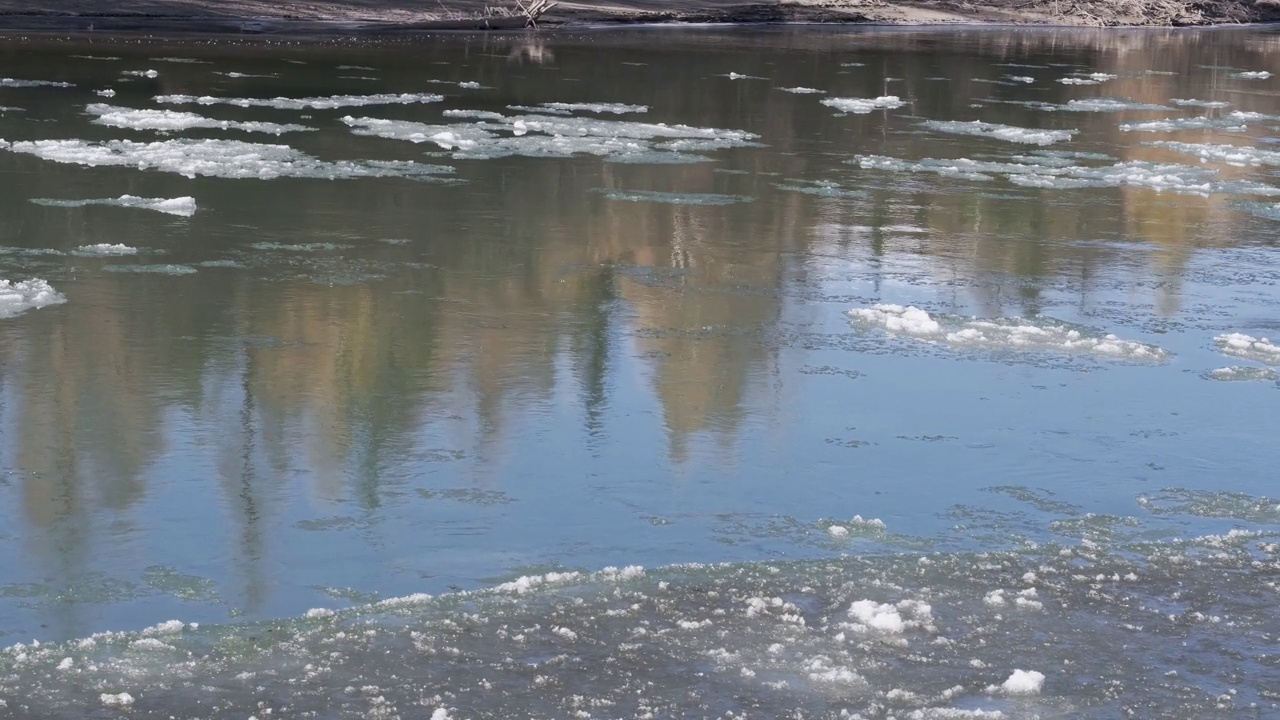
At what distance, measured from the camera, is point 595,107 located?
19016 millimetres

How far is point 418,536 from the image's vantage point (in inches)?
235

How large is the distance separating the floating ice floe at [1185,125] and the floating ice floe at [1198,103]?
1.74 meters

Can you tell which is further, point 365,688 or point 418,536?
point 418,536

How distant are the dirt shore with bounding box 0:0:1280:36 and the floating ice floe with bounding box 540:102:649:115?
11.9 meters

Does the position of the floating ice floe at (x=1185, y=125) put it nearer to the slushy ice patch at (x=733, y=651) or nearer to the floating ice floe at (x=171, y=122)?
the floating ice floe at (x=171, y=122)

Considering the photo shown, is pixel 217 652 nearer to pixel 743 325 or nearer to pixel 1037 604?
pixel 1037 604

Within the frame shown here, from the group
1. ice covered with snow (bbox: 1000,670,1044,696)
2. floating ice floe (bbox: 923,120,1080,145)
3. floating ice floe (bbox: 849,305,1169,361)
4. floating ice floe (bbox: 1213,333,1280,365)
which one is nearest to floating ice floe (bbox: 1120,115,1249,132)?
A: floating ice floe (bbox: 923,120,1080,145)

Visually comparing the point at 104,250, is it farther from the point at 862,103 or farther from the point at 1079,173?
the point at 862,103

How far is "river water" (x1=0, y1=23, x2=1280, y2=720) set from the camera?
5.02 m

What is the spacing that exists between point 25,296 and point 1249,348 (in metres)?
6.55

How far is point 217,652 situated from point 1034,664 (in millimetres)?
2459

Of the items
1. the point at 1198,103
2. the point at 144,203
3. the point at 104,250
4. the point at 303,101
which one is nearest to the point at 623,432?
the point at 104,250

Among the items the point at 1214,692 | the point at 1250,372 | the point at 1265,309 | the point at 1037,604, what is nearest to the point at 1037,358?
the point at 1250,372

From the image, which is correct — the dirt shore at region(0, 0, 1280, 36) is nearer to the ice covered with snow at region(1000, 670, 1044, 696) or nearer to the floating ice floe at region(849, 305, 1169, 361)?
the floating ice floe at region(849, 305, 1169, 361)
